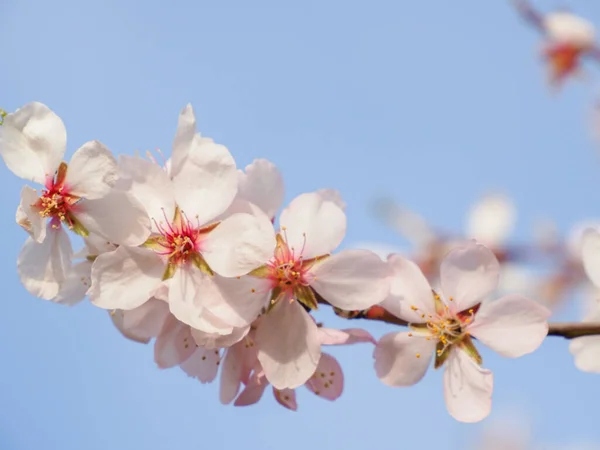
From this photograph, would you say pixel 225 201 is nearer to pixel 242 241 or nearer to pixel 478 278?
pixel 242 241

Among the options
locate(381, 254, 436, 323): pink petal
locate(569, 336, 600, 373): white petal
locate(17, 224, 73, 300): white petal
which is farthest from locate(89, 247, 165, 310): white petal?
locate(569, 336, 600, 373): white petal

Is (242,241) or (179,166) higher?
(179,166)

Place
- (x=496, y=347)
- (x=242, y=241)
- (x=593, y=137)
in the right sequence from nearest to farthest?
(x=242, y=241) → (x=496, y=347) → (x=593, y=137)

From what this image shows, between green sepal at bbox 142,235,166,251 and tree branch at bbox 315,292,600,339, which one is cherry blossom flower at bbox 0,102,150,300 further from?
tree branch at bbox 315,292,600,339

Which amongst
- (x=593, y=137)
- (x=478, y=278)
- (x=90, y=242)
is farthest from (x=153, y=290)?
(x=593, y=137)

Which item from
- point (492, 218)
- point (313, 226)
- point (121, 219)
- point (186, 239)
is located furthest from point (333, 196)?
point (492, 218)

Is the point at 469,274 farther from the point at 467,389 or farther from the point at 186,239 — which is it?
the point at 186,239

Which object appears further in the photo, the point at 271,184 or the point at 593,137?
the point at 593,137
